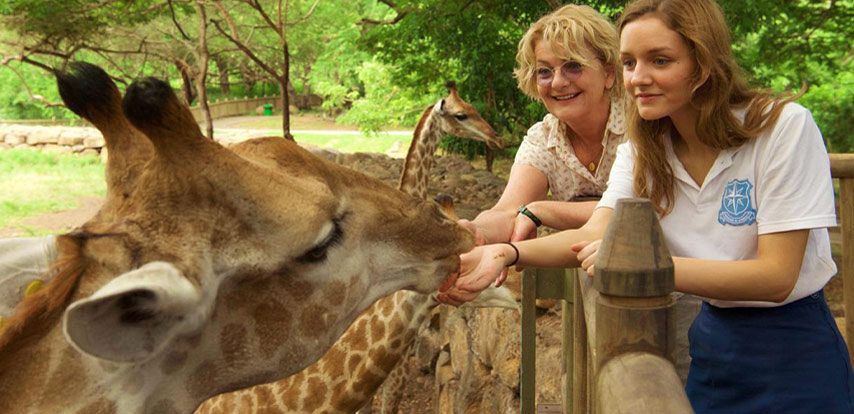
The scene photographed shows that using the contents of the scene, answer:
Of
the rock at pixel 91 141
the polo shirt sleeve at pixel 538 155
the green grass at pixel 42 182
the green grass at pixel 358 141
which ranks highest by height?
the polo shirt sleeve at pixel 538 155

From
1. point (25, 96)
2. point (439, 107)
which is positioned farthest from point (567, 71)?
point (25, 96)

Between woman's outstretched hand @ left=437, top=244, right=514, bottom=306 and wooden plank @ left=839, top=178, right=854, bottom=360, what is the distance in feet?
5.00

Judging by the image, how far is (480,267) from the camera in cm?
242

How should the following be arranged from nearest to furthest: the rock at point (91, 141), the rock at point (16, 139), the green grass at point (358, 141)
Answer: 1. the rock at point (91, 141)
2. the rock at point (16, 139)
3. the green grass at point (358, 141)

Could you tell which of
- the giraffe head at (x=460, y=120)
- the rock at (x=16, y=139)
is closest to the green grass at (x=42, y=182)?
the rock at (x=16, y=139)

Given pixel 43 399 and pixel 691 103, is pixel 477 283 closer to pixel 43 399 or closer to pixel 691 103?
pixel 691 103

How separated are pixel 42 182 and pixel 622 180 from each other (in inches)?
654

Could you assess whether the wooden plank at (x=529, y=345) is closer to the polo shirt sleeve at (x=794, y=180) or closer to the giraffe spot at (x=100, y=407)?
the polo shirt sleeve at (x=794, y=180)

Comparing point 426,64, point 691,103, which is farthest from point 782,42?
point 691,103

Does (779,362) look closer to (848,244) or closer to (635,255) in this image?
(635,255)

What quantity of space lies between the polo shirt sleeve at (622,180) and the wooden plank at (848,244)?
1244 mm

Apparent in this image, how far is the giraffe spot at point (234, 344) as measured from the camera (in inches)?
72.2

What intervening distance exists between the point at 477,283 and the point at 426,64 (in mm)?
9719

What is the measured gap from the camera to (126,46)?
71.4 ft
